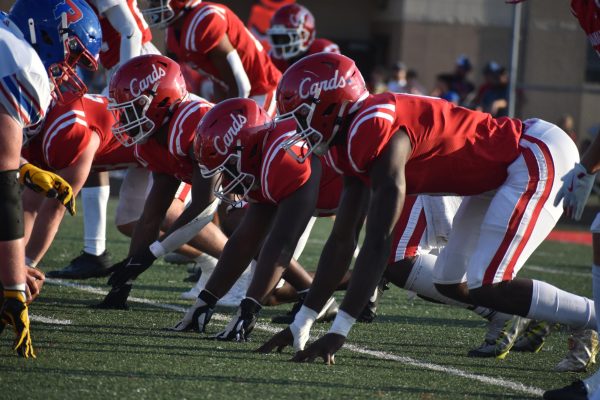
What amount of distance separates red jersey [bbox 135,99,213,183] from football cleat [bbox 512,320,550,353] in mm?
1736

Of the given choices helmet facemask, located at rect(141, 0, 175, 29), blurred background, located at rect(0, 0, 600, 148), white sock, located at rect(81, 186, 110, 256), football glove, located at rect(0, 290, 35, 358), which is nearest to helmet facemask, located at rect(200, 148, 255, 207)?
football glove, located at rect(0, 290, 35, 358)

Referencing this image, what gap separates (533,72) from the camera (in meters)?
12.3

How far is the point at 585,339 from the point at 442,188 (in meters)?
0.84

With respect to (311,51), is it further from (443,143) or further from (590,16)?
(590,16)

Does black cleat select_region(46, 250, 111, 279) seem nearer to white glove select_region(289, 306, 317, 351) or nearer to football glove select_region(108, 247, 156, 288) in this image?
football glove select_region(108, 247, 156, 288)

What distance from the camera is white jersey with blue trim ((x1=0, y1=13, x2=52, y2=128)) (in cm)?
379

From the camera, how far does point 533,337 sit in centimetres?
478

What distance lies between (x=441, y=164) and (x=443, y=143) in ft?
0.28

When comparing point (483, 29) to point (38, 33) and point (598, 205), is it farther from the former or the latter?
point (38, 33)

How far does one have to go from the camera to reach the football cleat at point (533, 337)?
4.76 m

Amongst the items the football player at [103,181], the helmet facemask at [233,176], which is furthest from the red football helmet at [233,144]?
the football player at [103,181]

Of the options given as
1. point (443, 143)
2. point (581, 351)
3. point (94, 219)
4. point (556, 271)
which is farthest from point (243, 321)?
point (556, 271)

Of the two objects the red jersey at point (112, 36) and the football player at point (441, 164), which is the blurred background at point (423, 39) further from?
the football player at point (441, 164)

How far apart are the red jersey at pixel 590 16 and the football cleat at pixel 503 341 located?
132 centimetres
